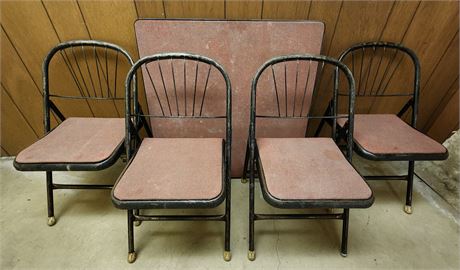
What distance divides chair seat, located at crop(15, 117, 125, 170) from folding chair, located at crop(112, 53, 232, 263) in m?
0.10

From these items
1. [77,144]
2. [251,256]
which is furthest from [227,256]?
[77,144]

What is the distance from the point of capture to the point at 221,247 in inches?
57.3

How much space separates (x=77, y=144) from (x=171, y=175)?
0.52 meters

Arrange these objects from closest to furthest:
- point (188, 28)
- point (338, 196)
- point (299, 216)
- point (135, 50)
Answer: point (338, 196) < point (299, 216) < point (188, 28) < point (135, 50)

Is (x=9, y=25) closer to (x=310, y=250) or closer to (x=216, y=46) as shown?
(x=216, y=46)

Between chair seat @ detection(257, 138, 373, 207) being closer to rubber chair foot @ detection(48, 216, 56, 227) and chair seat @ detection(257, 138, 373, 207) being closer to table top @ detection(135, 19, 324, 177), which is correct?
table top @ detection(135, 19, 324, 177)

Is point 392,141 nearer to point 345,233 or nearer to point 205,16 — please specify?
point 345,233

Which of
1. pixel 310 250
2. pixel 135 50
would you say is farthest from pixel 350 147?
pixel 135 50

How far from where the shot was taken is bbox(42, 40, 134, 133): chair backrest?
63.2 inches

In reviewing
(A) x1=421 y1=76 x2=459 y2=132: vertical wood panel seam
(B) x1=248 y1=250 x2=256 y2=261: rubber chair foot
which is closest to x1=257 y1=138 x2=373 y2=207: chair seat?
(B) x1=248 y1=250 x2=256 y2=261: rubber chair foot

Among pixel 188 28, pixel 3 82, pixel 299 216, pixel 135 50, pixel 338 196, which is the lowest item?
pixel 299 216

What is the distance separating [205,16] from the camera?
1.59m

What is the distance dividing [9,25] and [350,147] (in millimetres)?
1825

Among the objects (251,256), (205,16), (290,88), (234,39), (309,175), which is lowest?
(251,256)
